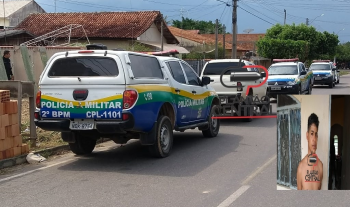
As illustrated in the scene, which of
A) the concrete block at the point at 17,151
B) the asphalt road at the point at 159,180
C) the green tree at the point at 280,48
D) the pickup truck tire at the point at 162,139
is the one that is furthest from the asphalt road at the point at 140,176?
the green tree at the point at 280,48

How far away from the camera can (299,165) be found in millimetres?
2236

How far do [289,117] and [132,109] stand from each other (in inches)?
215

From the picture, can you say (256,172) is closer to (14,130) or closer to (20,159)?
(20,159)

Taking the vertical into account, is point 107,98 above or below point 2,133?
above

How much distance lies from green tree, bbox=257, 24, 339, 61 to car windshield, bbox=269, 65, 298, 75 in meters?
27.1

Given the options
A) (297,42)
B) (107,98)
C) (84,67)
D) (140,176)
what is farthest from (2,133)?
(297,42)

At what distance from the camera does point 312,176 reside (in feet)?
7.27

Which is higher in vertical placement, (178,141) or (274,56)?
(274,56)

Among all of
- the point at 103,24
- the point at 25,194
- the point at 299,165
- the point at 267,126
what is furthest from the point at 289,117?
the point at 103,24

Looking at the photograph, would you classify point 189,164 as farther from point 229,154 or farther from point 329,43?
point 329,43

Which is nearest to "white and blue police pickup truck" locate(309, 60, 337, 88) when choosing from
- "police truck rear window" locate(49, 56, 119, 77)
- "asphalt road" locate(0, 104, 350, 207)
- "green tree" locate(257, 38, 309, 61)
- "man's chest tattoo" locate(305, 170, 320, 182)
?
"green tree" locate(257, 38, 309, 61)

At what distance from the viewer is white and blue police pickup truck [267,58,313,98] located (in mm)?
19422

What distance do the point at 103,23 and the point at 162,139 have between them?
31.2 meters

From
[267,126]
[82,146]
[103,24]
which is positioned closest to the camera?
[82,146]
